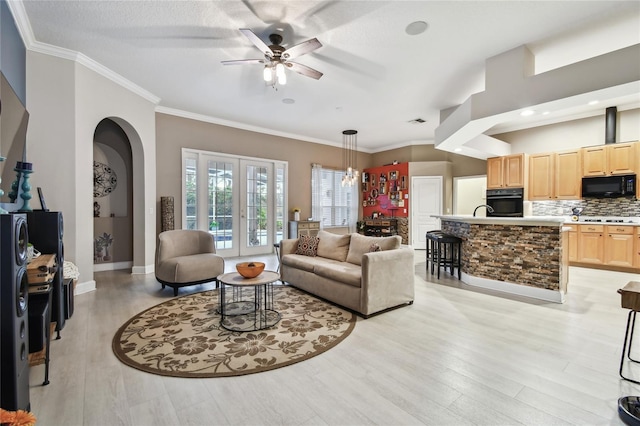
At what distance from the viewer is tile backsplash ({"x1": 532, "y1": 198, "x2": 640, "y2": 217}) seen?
5.54m

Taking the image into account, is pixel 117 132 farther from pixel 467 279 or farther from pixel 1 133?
pixel 467 279

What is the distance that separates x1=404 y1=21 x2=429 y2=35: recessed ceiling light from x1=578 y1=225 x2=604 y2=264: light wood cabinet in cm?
524

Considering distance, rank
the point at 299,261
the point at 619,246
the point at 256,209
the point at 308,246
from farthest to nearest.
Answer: the point at 256,209, the point at 619,246, the point at 308,246, the point at 299,261

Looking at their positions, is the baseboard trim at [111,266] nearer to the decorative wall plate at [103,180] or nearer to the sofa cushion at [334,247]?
the decorative wall plate at [103,180]

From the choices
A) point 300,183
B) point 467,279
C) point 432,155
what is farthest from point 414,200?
point 467,279

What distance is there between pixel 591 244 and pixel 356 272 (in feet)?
17.2

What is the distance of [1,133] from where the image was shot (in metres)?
2.51

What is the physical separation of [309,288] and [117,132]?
4.71 meters

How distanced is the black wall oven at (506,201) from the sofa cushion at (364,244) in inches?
153

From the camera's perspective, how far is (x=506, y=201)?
670 centimetres

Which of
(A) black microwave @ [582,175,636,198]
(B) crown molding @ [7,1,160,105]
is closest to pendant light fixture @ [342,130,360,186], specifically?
(B) crown molding @ [7,1,160,105]

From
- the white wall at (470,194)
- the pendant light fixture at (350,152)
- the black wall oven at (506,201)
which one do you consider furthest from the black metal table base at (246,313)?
the white wall at (470,194)

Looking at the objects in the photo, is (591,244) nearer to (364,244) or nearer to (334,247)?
(364,244)

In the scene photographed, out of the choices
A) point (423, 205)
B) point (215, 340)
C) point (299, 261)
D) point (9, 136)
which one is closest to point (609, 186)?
point (423, 205)
